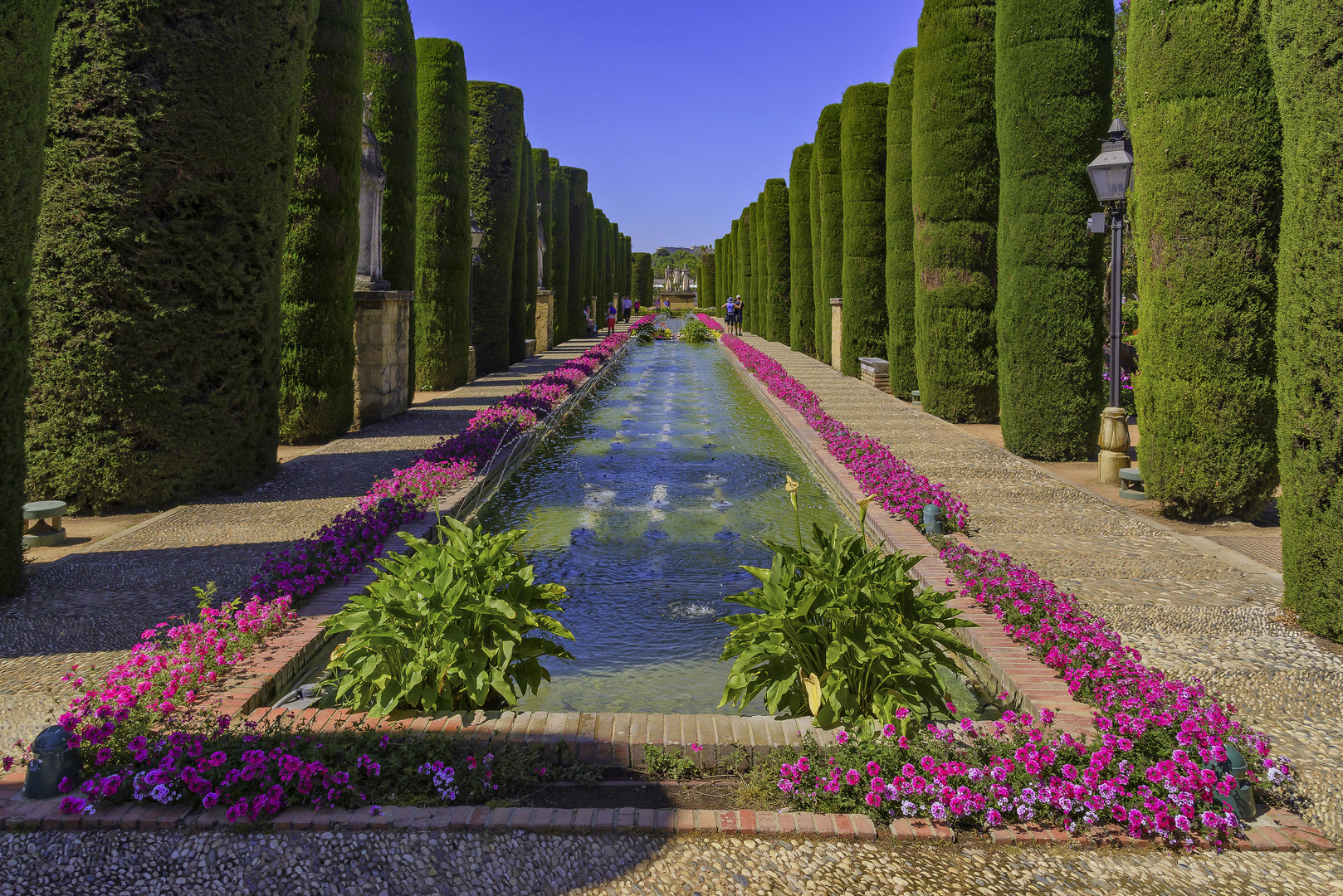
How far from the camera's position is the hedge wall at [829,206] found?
882 inches

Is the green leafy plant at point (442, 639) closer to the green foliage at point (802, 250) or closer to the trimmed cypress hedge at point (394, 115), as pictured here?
the trimmed cypress hedge at point (394, 115)

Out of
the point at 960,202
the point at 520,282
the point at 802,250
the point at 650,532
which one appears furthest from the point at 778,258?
the point at 650,532

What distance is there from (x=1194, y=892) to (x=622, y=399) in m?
15.4

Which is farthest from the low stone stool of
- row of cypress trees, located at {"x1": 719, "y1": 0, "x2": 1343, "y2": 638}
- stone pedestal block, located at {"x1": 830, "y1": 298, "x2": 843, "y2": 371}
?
stone pedestal block, located at {"x1": 830, "y1": 298, "x2": 843, "y2": 371}

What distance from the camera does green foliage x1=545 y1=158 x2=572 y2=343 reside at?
103ft

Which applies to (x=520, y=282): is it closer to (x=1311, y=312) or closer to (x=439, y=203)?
(x=439, y=203)

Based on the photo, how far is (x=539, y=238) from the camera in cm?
2872

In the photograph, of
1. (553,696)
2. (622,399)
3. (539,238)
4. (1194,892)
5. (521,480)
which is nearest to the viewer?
(1194,892)

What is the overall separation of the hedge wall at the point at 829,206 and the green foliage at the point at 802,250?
110 inches

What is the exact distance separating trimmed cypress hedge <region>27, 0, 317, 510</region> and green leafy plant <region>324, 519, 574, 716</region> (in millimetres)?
4673

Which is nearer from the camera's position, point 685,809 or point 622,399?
point 685,809

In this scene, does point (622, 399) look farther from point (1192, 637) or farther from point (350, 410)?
point (1192, 637)

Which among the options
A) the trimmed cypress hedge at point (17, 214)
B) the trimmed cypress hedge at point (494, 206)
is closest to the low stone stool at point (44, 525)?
the trimmed cypress hedge at point (17, 214)

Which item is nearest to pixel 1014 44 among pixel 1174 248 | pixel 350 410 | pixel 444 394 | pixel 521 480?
pixel 1174 248
